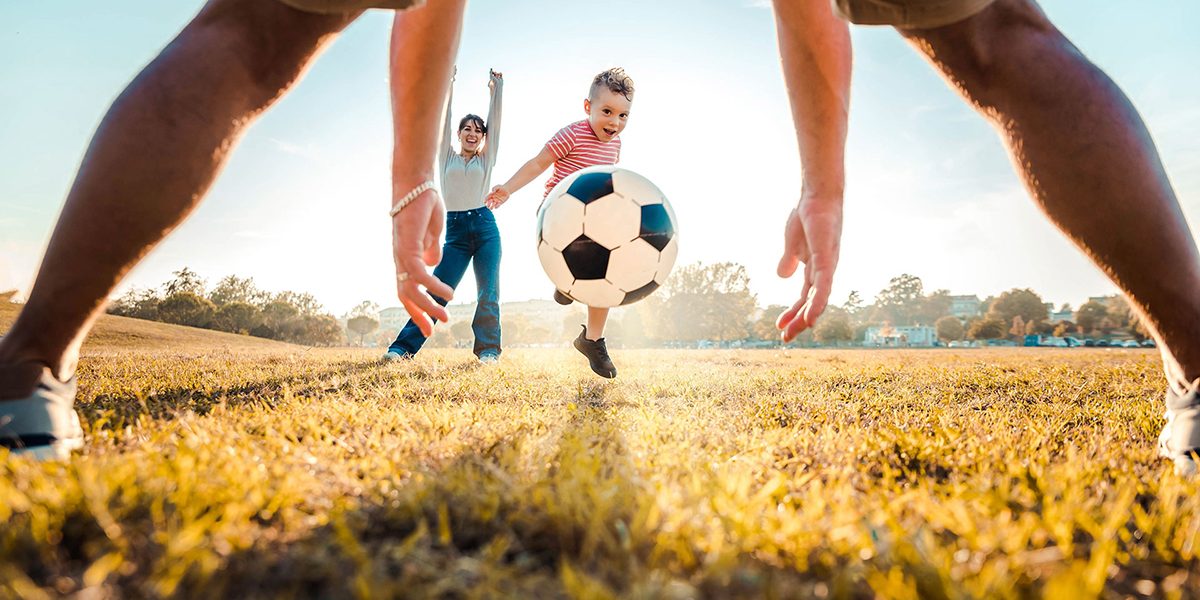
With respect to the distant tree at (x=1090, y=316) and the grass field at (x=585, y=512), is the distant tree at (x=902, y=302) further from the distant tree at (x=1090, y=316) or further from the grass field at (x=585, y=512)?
the grass field at (x=585, y=512)

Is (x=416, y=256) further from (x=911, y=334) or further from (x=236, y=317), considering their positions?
(x=911, y=334)

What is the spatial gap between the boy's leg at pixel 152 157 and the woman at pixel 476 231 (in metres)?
5.06

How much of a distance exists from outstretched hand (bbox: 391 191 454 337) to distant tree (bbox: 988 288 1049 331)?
71.5 meters

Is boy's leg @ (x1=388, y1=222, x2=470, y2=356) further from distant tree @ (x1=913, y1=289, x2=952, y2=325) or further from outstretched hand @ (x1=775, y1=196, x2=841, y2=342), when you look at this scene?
distant tree @ (x1=913, y1=289, x2=952, y2=325)

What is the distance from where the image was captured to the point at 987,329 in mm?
57844

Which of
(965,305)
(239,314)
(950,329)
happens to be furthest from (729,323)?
(965,305)

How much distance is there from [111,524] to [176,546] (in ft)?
0.69

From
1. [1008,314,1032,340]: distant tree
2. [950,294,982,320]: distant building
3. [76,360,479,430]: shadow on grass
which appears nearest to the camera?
[76,360,479,430]: shadow on grass

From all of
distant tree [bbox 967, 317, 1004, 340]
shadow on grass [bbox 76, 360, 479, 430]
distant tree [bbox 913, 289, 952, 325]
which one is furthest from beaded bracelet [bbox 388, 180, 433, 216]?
distant tree [bbox 913, 289, 952, 325]

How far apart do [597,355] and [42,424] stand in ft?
11.3

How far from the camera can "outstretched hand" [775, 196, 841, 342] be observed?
6.04 ft

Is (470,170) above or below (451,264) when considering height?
above

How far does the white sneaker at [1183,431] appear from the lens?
5.75 feet

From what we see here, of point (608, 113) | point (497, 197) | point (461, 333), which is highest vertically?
point (608, 113)
